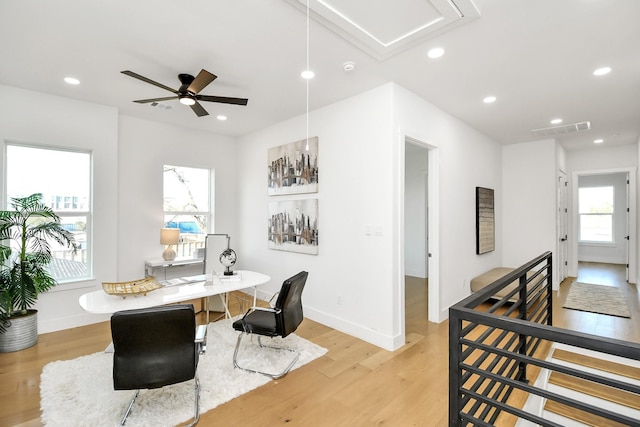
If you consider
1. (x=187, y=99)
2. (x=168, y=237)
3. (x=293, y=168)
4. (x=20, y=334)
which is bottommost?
(x=20, y=334)

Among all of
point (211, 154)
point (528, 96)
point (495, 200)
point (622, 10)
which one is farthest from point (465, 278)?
point (211, 154)

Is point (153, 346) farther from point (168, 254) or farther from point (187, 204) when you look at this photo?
point (187, 204)

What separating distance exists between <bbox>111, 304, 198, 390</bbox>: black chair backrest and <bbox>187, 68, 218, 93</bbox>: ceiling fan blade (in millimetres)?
1828

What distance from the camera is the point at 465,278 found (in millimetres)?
4570

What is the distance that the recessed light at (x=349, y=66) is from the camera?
2.82 m

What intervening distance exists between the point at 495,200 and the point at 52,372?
21.5ft

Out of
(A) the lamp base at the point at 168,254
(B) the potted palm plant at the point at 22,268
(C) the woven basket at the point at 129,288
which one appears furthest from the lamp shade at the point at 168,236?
(C) the woven basket at the point at 129,288

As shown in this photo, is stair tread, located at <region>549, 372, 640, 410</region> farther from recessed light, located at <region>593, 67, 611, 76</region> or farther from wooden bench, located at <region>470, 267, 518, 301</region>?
recessed light, located at <region>593, 67, 611, 76</region>

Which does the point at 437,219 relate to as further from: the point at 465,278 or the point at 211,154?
the point at 211,154

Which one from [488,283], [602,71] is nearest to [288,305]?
[488,283]

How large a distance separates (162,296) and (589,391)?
3819 mm

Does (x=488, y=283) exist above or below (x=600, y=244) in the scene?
below

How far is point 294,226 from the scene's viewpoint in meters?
4.39

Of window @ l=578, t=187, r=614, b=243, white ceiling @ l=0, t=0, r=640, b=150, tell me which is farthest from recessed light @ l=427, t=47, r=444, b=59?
window @ l=578, t=187, r=614, b=243
